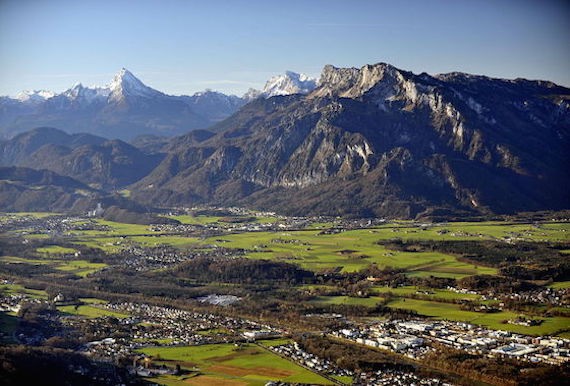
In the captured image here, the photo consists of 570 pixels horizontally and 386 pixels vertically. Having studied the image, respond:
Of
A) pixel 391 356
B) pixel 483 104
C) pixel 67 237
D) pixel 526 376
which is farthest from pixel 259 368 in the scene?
pixel 483 104

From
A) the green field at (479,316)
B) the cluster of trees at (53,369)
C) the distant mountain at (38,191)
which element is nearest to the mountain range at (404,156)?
the distant mountain at (38,191)

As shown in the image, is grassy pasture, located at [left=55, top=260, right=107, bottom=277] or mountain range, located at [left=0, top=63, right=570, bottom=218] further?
mountain range, located at [left=0, top=63, right=570, bottom=218]

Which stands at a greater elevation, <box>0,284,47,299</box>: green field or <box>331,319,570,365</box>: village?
<box>331,319,570,365</box>: village

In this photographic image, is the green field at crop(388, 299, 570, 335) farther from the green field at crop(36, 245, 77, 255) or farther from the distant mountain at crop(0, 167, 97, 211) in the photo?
the distant mountain at crop(0, 167, 97, 211)

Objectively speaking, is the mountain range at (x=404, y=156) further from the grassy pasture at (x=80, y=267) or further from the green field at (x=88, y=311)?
the green field at (x=88, y=311)

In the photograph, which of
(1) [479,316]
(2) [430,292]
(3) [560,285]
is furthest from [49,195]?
(1) [479,316]

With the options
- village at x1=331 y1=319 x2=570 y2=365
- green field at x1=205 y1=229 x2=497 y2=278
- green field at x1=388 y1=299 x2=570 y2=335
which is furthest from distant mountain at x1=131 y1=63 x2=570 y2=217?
village at x1=331 y1=319 x2=570 y2=365

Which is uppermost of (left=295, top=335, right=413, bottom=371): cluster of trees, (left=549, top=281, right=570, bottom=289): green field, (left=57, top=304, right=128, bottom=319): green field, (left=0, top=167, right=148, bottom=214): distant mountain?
(left=0, top=167, right=148, bottom=214): distant mountain
